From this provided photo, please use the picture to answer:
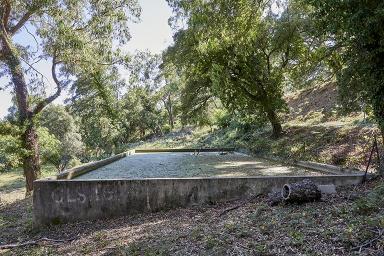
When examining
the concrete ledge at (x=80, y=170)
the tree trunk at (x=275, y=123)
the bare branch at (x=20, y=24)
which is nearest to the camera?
the concrete ledge at (x=80, y=170)

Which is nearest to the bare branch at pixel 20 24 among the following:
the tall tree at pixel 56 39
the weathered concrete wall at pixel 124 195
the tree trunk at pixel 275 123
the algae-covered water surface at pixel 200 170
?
the tall tree at pixel 56 39

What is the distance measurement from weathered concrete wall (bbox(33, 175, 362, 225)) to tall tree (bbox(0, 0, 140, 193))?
5.61m

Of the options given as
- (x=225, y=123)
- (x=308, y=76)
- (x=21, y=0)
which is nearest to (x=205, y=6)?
(x=308, y=76)

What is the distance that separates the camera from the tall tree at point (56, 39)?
11992mm

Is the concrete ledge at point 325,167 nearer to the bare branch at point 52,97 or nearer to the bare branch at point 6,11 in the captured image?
the bare branch at point 52,97

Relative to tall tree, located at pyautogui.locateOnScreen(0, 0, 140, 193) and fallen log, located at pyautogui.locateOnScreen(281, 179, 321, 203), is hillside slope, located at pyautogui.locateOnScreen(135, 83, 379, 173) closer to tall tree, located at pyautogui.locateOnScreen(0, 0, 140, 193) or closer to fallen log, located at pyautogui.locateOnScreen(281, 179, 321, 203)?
fallen log, located at pyautogui.locateOnScreen(281, 179, 321, 203)

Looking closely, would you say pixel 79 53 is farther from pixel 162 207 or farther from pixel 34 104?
pixel 162 207

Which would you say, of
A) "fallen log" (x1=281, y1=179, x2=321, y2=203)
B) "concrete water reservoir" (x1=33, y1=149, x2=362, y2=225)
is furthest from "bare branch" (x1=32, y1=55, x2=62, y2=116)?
"fallen log" (x1=281, y1=179, x2=321, y2=203)

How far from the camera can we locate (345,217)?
4992 mm

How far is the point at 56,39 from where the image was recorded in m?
12.3

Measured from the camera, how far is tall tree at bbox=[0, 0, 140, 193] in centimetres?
1199

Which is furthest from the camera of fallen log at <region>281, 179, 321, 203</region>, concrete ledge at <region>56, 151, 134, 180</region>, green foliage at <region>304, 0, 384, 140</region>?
concrete ledge at <region>56, 151, 134, 180</region>

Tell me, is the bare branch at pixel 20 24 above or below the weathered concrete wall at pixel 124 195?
above

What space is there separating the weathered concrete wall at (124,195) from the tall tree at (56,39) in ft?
18.4
